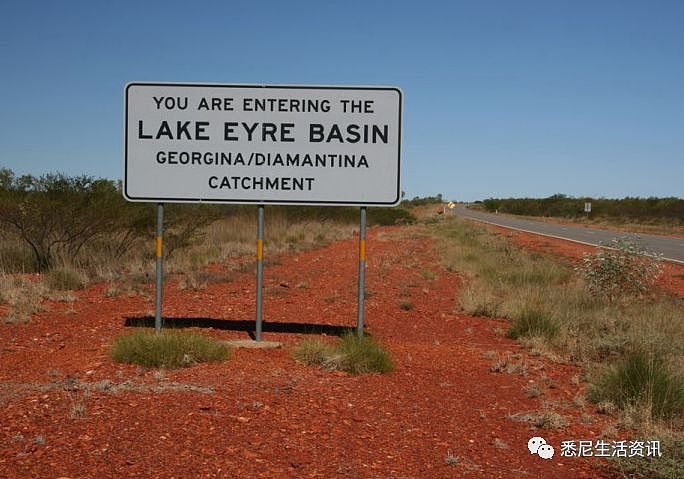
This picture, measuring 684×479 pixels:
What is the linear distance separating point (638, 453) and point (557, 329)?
506cm

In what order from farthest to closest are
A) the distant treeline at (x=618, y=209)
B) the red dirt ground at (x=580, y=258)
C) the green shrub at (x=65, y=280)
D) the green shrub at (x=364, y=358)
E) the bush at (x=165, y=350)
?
the distant treeline at (x=618, y=209) → the red dirt ground at (x=580, y=258) → the green shrub at (x=65, y=280) → the green shrub at (x=364, y=358) → the bush at (x=165, y=350)

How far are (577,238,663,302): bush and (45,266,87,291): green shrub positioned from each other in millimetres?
9285

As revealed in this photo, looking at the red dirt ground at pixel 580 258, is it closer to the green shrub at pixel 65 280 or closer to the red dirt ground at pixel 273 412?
the red dirt ground at pixel 273 412

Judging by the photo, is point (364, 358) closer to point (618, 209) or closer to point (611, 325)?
point (611, 325)

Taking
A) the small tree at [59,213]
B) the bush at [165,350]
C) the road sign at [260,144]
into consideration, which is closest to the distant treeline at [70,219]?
the small tree at [59,213]

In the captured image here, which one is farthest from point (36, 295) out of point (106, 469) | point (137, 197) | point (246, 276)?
point (106, 469)

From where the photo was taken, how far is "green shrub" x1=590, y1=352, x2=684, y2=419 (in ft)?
18.4

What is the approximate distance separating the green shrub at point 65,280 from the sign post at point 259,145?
4923 millimetres

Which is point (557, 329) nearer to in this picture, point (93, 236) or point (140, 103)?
point (140, 103)

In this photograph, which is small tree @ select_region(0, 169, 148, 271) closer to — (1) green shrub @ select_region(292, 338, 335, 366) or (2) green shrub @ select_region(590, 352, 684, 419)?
(1) green shrub @ select_region(292, 338, 335, 366)

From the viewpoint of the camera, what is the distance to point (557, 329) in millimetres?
9477

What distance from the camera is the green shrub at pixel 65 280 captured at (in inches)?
479

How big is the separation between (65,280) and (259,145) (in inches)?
236

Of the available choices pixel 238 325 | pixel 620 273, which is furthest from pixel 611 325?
pixel 238 325
